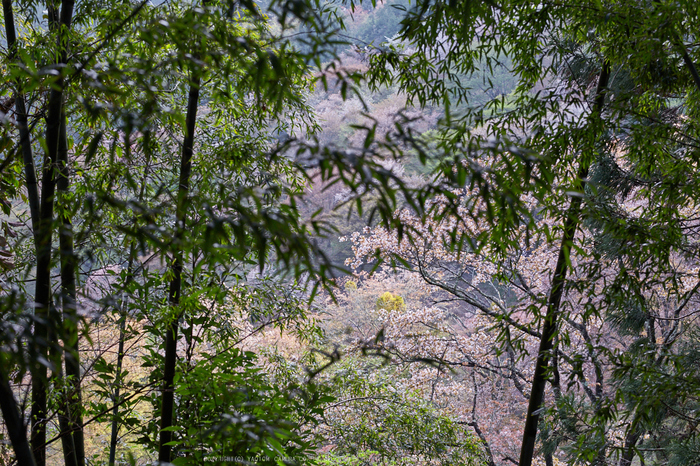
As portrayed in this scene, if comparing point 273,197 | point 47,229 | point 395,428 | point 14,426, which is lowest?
point 14,426

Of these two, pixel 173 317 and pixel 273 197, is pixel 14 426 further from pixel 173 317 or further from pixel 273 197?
pixel 273 197

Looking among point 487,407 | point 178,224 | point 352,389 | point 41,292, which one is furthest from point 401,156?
point 487,407

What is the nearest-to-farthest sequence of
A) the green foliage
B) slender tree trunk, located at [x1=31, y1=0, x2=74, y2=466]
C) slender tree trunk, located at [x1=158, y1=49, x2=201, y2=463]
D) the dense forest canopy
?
the dense forest canopy < slender tree trunk, located at [x1=31, y1=0, x2=74, y2=466] < slender tree trunk, located at [x1=158, y1=49, x2=201, y2=463] < the green foliage

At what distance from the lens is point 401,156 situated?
3.03ft

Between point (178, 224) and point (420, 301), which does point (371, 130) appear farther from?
point (420, 301)

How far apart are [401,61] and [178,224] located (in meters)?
1.19

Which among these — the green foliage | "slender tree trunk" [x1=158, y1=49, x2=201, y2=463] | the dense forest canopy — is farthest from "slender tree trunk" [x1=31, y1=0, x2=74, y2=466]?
the green foliage

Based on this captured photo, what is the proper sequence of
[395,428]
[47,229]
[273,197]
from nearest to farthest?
[47,229], [273,197], [395,428]

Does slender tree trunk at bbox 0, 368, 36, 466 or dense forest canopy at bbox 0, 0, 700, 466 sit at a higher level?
dense forest canopy at bbox 0, 0, 700, 466

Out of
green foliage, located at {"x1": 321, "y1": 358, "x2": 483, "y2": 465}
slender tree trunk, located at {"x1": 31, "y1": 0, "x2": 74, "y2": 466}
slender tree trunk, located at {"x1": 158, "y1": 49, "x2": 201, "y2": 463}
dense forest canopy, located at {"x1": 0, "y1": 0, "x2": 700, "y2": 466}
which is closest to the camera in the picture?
dense forest canopy, located at {"x1": 0, "y1": 0, "x2": 700, "y2": 466}

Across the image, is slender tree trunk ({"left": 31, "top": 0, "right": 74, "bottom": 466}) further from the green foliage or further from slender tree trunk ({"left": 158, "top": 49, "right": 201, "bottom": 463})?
the green foliage

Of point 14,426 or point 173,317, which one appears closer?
point 14,426

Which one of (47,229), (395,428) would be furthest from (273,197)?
(395,428)

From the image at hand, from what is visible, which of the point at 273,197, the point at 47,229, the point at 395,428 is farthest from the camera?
the point at 395,428
